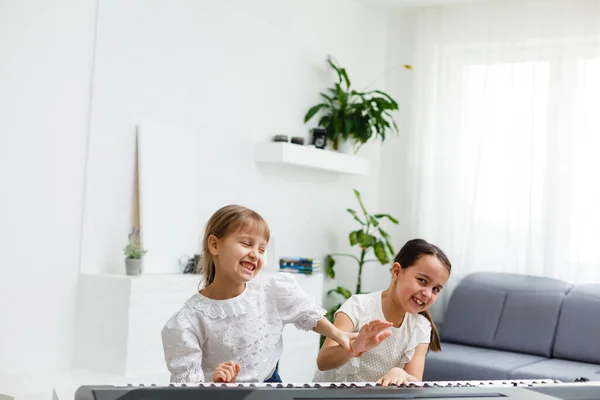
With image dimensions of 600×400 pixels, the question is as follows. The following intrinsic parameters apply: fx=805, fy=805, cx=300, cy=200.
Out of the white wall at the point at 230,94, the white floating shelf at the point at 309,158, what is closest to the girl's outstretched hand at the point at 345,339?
the white wall at the point at 230,94

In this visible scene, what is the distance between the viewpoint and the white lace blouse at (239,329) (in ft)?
6.68

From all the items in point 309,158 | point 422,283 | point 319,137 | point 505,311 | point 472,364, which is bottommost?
point 472,364

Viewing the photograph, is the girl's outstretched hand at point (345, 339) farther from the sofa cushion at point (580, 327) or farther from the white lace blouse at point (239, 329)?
the sofa cushion at point (580, 327)

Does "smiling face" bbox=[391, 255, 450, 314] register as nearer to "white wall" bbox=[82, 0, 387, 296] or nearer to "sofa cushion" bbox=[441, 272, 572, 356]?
"white wall" bbox=[82, 0, 387, 296]

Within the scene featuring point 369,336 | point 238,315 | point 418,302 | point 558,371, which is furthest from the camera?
point 558,371

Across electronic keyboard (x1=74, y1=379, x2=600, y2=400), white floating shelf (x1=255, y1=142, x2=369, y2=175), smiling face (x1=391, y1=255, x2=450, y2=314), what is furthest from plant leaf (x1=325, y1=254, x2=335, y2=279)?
electronic keyboard (x1=74, y1=379, x2=600, y2=400)

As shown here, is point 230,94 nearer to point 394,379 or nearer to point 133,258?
point 133,258

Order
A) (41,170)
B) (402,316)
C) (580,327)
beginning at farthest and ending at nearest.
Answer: (580,327)
(41,170)
(402,316)

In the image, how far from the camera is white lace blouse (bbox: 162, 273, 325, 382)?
6.68 feet

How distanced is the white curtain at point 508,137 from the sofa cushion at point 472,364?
30.4 inches

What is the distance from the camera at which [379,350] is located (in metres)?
2.47

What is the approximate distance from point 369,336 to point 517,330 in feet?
10.8

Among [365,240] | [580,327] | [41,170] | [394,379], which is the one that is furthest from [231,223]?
[580,327]

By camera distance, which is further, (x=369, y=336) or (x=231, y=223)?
(x=231, y=223)
